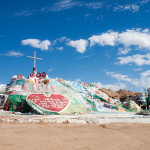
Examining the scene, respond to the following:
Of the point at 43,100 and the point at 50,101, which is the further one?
the point at 50,101

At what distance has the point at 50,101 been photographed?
16.0 m

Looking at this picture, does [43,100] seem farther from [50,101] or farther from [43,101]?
[50,101]

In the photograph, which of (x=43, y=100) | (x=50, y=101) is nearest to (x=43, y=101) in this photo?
(x=43, y=100)

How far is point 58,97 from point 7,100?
14.8ft

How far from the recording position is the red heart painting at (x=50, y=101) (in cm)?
1548

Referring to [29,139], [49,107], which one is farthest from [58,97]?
[29,139]

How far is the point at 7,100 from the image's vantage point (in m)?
15.9

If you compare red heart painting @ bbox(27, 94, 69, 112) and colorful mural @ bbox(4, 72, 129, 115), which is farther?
red heart painting @ bbox(27, 94, 69, 112)

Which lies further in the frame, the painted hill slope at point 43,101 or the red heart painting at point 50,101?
the red heart painting at point 50,101

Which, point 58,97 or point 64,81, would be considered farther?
point 64,81

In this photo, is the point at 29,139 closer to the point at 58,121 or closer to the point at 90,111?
the point at 58,121

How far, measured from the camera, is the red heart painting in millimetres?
15484

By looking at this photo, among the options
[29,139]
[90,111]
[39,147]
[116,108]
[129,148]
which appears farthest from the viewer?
[116,108]

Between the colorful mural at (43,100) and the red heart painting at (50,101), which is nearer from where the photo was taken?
the colorful mural at (43,100)
